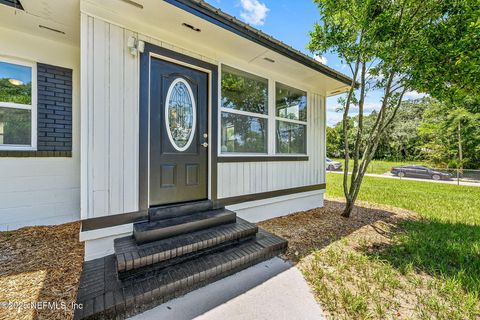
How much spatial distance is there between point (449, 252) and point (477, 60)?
2.84 m

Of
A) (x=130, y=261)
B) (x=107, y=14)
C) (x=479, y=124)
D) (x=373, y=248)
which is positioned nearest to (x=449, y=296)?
(x=373, y=248)

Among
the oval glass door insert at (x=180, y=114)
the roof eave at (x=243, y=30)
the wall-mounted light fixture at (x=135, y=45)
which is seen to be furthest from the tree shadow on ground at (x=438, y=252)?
the wall-mounted light fixture at (x=135, y=45)

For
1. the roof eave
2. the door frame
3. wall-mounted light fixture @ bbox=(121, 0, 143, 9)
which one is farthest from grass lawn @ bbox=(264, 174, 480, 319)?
wall-mounted light fixture @ bbox=(121, 0, 143, 9)

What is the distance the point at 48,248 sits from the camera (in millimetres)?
2879

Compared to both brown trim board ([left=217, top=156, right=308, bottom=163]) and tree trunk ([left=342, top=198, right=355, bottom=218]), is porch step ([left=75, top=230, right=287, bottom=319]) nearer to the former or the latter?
brown trim board ([left=217, top=156, right=308, bottom=163])

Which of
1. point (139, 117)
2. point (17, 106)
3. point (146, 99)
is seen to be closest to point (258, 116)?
A: point (146, 99)

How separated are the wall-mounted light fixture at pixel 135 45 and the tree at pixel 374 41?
3.24m

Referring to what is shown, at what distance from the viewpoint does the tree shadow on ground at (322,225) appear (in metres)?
3.36

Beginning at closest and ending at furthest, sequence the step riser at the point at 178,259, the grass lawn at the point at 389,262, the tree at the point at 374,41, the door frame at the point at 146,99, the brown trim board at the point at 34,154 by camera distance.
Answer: the grass lawn at the point at 389,262 → the step riser at the point at 178,259 → the door frame at the point at 146,99 → the brown trim board at the point at 34,154 → the tree at the point at 374,41

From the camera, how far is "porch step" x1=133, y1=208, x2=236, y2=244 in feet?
8.47

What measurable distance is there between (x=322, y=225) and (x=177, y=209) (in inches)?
114

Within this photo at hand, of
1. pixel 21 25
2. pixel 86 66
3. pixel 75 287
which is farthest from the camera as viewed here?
pixel 21 25

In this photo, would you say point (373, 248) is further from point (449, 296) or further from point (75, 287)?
point (75, 287)

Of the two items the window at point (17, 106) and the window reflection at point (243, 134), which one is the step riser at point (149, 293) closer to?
the window reflection at point (243, 134)
